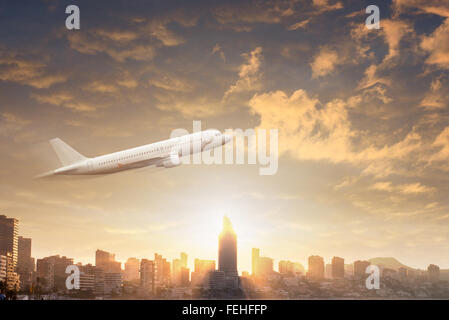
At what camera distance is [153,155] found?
424 feet

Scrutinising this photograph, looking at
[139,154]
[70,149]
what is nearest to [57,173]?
[70,149]

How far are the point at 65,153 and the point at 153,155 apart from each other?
109ft

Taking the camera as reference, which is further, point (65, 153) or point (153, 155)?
point (65, 153)

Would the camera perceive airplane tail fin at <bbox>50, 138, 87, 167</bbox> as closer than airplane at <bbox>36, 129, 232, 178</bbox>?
No

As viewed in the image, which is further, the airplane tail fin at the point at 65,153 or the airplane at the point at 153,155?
the airplane tail fin at the point at 65,153

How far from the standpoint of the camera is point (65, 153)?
14738 centimetres

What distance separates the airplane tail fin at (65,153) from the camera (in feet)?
476

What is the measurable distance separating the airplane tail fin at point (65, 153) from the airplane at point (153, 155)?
3239 millimetres

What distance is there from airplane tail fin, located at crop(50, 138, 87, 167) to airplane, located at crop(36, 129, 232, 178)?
128 inches

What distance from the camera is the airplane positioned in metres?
129

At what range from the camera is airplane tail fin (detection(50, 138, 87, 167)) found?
14500 centimetres
